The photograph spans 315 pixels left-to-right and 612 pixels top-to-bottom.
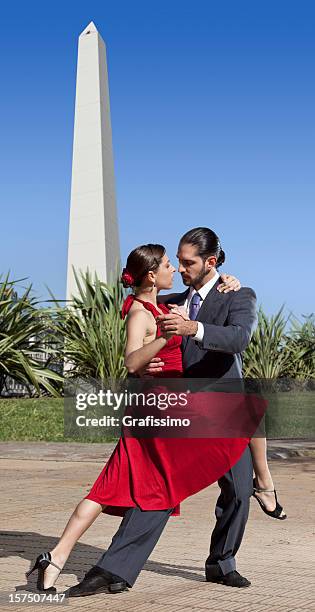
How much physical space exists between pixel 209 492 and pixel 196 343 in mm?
5239

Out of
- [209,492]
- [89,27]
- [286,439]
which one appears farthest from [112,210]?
[209,492]

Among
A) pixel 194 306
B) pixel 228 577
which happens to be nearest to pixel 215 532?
pixel 228 577

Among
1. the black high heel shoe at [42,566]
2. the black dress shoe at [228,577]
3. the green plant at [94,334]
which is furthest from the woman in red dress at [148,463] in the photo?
the green plant at [94,334]

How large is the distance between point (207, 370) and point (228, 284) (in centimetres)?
42

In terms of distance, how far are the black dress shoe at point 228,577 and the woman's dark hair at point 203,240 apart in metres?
1.53

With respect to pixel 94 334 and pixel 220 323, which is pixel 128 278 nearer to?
pixel 220 323

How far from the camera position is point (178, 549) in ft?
20.8

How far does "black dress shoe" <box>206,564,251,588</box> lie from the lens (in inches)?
199

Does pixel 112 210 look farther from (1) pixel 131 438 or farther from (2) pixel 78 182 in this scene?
(1) pixel 131 438

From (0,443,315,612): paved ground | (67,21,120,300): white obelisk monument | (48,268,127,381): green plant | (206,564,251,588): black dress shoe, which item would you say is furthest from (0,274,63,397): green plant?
(206,564,251,588): black dress shoe

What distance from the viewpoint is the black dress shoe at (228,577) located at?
5.06 metres

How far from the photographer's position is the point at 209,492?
9578 millimetres

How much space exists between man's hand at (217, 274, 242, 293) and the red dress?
32 centimetres

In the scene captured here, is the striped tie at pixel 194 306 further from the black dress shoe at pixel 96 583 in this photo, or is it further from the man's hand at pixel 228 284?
the black dress shoe at pixel 96 583
